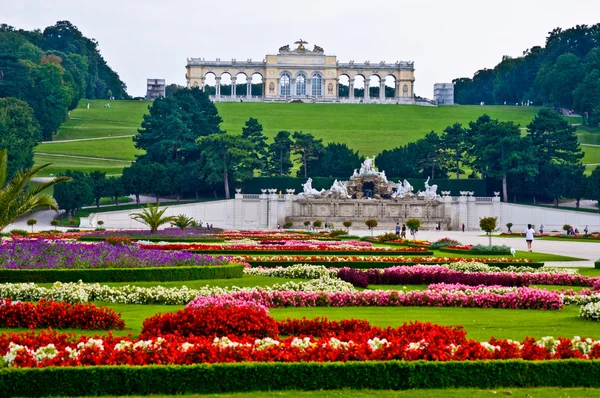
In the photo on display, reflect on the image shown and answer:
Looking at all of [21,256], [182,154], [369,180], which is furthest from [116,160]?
[21,256]

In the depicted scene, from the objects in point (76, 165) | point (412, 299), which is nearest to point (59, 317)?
point (412, 299)

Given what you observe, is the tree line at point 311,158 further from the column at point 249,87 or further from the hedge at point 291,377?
the hedge at point 291,377

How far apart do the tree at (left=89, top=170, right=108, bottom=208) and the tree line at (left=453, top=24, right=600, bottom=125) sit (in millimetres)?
44120

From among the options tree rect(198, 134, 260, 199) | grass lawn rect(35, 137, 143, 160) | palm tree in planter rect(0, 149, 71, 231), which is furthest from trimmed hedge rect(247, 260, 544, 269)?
grass lawn rect(35, 137, 143, 160)

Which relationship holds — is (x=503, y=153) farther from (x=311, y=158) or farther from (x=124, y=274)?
(x=124, y=274)

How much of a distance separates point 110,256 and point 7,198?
2.72m

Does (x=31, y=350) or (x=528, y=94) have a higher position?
(x=528, y=94)

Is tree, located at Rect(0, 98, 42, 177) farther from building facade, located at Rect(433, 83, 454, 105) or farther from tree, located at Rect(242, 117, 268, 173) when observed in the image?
building facade, located at Rect(433, 83, 454, 105)

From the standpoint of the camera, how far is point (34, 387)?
789 cm

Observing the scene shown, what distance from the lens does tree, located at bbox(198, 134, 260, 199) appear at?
206ft

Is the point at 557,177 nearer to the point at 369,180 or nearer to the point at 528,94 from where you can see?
the point at 369,180

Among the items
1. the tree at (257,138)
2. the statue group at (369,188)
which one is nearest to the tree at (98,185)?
the tree at (257,138)

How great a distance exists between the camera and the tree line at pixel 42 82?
62.3 m

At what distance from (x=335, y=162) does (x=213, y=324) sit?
58.8m
